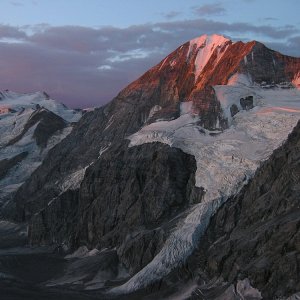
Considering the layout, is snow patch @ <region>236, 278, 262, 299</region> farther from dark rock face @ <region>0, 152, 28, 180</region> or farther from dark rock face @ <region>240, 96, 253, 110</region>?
dark rock face @ <region>0, 152, 28, 180</region>

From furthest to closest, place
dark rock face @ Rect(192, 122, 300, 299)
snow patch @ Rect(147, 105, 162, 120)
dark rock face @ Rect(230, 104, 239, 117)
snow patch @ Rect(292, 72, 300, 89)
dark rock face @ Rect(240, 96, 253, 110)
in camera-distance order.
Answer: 1. snow patch @ Rect(147, 105, 162, 120)
2. snow patch @ Rect(292, 72, 300, 89)
3. dark rock face @ Rect(230, 104, 239, 117)
4. dark rock face @ Rect(240, 96, 253, 110)
5. dark rock face @ Rect(192, 122, 300, 299)

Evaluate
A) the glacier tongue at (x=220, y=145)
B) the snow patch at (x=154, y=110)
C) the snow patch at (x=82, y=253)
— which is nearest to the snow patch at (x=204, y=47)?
the snow patch at (x=154, y=110)

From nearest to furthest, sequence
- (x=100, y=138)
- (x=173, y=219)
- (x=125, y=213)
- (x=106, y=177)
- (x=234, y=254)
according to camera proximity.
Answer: (x=234, y=254), (x=173, y=219), (x=125, y=213), (x=106, y=177), (x=100, y=138)

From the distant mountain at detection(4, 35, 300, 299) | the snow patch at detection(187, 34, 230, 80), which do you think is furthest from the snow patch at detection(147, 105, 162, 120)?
the snow patch at detection(187, 34, 230, 80)

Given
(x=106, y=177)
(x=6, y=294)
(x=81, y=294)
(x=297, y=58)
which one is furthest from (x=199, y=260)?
(x=297, y=58)

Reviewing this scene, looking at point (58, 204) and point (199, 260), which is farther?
point (58, 204)

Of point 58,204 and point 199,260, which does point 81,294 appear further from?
point 58,204
